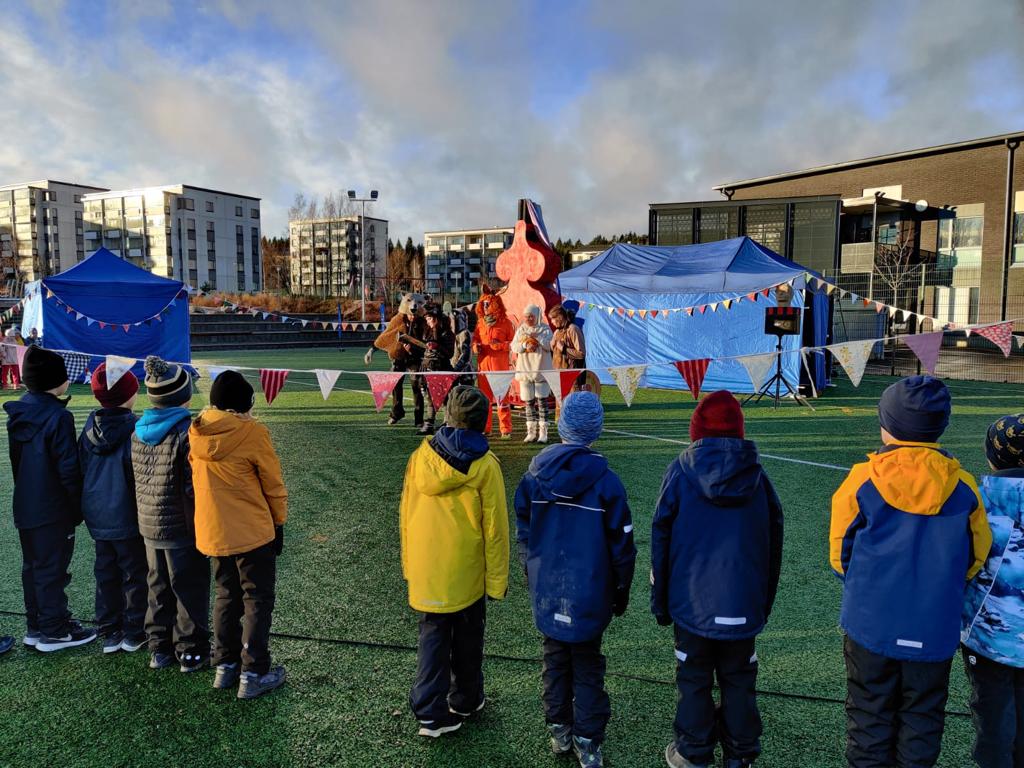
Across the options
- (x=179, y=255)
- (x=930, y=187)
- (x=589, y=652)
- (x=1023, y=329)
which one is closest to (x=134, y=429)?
(x=589, y=652)

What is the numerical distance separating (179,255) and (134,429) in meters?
87.4

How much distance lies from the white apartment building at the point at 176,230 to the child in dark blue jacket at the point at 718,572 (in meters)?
87.9

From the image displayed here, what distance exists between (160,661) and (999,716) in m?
3.73

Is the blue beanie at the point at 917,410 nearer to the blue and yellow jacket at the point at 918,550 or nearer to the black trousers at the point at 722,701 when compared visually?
the blue and yellow jacket at the point at 918,550

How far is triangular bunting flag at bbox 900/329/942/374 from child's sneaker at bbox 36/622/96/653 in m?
6.91

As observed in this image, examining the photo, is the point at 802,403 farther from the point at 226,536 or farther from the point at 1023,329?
the point at 1023,329

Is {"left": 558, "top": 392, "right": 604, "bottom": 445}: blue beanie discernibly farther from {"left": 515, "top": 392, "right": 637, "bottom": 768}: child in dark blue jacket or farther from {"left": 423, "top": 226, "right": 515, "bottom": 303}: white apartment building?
{"left": 423, "top": 226, "right": 515, "bottom": 303}: white apartment building

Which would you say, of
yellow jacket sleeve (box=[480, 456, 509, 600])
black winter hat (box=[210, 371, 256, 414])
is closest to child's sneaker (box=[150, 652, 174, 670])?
black winter hat (box=[210, 371, 256, 414])

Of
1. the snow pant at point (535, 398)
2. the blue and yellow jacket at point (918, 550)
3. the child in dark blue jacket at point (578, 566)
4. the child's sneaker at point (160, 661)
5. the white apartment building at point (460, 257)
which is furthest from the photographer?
the white apartment building at point (460, 257)

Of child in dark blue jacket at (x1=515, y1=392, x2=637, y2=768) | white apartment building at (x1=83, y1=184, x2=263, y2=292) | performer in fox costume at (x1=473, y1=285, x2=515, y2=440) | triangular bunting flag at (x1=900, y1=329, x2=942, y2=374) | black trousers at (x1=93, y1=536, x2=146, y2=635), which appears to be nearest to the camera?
child in dark blue jacket at (x1=515, y1=392, x2=637, y2=768)

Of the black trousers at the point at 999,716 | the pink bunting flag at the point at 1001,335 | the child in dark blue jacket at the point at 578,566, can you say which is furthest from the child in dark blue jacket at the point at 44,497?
the pink bunting flag at the point at 1001,335

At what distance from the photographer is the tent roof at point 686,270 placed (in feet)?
43.0

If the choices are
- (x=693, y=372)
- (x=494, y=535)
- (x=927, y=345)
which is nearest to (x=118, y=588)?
(x=494, y=535)

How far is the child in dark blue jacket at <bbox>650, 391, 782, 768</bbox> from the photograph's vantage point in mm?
2480
